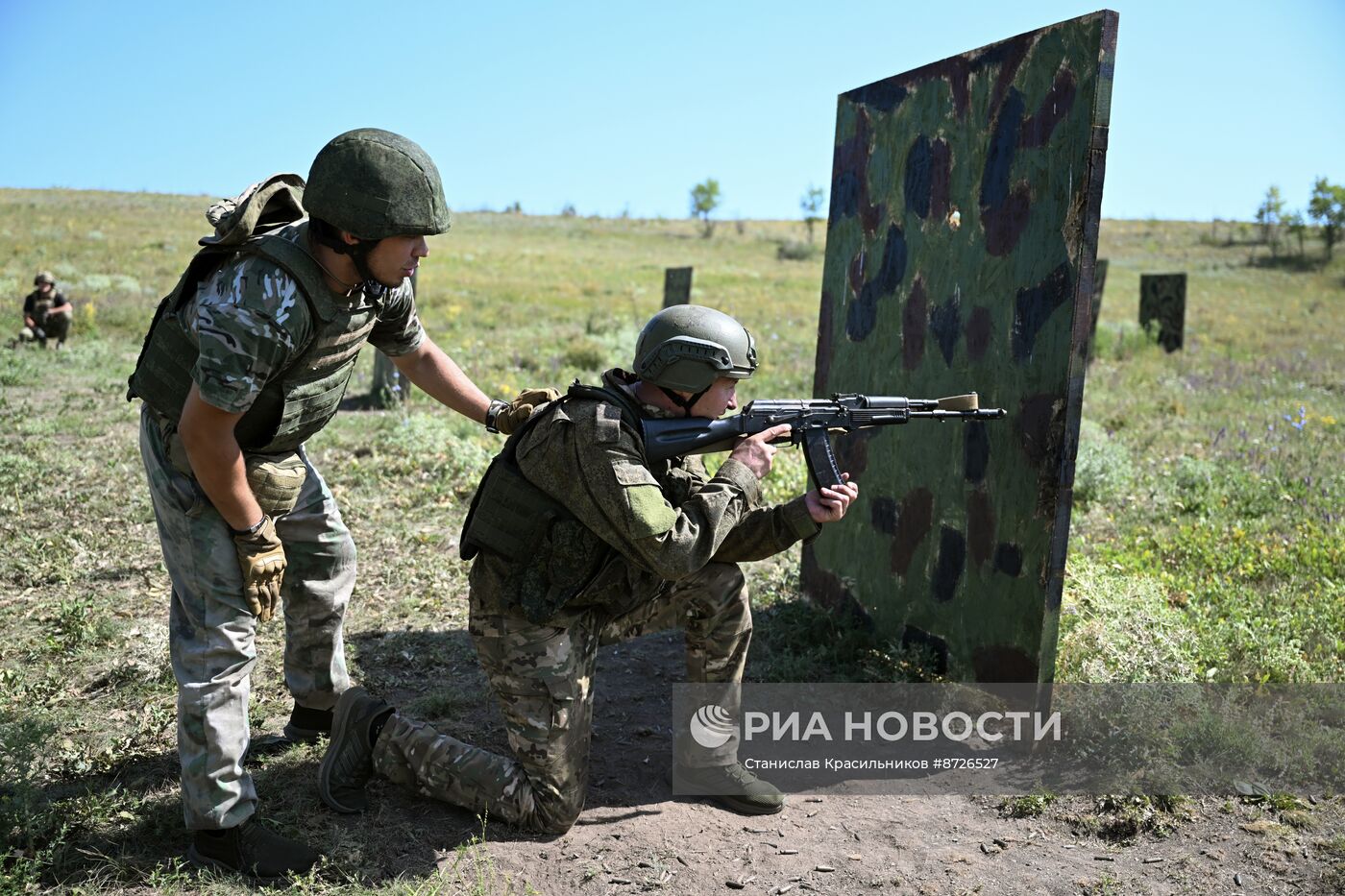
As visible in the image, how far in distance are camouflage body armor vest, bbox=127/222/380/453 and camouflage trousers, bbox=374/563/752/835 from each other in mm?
918

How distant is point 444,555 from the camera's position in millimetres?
6332

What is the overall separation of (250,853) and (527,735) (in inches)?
36.8

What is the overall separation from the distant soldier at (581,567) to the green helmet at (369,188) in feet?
2.61

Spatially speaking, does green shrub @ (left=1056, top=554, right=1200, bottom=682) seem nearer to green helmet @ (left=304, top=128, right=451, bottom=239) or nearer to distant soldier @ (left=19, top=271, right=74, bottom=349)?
green helmet @ (left=304, top=128, right=451, bottom=239)

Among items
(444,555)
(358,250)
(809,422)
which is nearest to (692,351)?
(809,422)

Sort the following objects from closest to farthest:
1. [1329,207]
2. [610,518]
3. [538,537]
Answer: [610,518] < [538,537] < [1329,207]

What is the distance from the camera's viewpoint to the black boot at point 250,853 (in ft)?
10.5

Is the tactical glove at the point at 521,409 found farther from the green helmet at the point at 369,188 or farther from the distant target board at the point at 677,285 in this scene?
the distant target board at the point at 677,285

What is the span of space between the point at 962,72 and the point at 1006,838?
3.19 m

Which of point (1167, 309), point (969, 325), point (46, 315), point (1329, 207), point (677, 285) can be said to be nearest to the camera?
point (969, 325)

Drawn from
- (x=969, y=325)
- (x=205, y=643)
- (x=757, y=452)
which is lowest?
(x=205, y=643)

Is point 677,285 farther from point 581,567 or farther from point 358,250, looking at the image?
point 358,250

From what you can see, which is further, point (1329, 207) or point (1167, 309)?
point (1329, 207)

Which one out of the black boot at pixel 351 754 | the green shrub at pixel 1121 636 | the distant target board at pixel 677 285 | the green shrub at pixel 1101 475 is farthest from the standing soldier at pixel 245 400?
the distant target board at pixel 677 285
